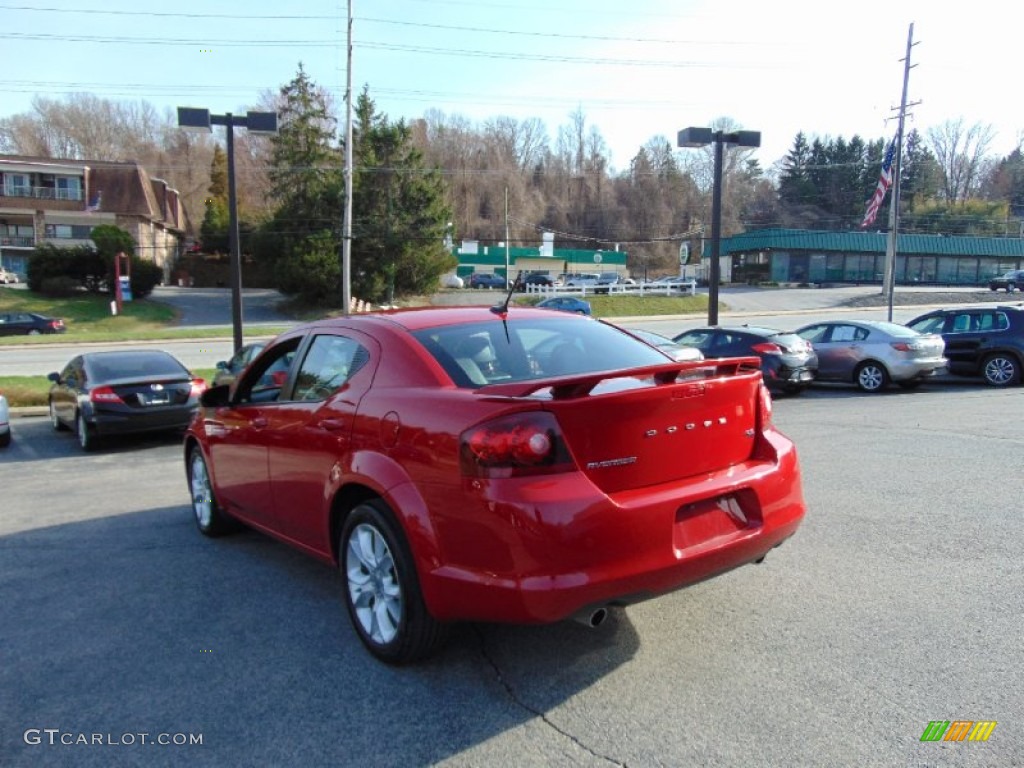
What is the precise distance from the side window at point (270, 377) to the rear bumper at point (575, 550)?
2.06 meters

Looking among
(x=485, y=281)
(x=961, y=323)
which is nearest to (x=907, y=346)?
(x=961, y=323)

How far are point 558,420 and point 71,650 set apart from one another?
2840 millimetres

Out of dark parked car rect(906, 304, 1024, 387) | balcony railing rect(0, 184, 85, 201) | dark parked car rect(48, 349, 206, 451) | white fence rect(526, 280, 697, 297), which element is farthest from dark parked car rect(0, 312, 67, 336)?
dark parked car rect(906, 304, 1024, 387)

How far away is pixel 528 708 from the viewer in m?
3.14

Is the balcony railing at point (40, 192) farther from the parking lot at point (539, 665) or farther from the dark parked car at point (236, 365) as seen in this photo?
the parking lot at point (539, 665)

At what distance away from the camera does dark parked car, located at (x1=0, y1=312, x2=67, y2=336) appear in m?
35.5

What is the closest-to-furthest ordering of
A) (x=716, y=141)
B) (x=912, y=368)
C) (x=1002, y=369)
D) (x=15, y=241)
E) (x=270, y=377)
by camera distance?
(x=270, y=377), (x=912, y=368), (x=1002, y=369), (x=716, y=141), (x=15, y=241)

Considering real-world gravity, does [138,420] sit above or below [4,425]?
above

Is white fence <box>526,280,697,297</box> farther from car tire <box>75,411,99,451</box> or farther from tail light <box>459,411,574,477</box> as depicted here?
tail light <box>459,411,574,477</box>

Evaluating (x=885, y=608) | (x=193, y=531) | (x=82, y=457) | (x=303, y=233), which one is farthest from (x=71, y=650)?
(x=303, y=233)

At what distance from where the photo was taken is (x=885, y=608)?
4.02 m

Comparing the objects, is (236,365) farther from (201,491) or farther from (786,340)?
(786,340)

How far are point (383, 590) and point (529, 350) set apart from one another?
145 cm
